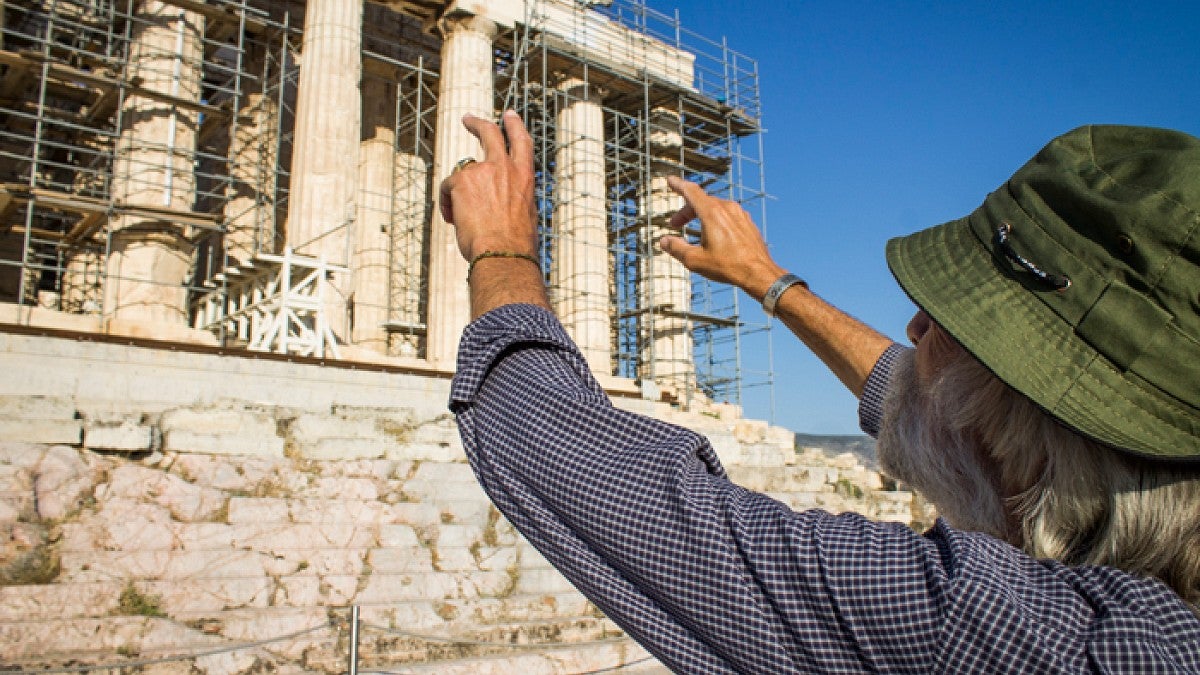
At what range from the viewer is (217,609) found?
5988mm

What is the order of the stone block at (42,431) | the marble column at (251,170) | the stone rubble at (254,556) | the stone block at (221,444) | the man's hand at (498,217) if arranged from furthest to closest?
the marble column at (251,170) < the stone block at (221,444) < the stone block at (42,431) < the stone rubble at (254,556) < the man's hand at (498,217)

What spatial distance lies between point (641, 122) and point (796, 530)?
2385cm

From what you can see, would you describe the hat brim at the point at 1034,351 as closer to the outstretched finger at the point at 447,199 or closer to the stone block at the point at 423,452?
the outstretched finger at the point at 447,199

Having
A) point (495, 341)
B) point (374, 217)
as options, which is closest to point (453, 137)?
point (374, 217)

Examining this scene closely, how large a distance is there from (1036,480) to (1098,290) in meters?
0.25

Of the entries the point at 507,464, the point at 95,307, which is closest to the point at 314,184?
the point at 95,307

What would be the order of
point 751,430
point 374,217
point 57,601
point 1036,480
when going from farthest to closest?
1. point 374,217
2. point 751,430
3. point 57,601
4. point 1036,480

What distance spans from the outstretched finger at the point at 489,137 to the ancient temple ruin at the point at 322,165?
1172 centimetres

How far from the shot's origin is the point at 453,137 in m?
18.3

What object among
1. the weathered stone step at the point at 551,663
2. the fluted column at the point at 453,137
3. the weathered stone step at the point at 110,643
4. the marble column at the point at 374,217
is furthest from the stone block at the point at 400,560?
the marble column at the point at 374,217

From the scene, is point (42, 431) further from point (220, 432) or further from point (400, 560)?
point (400, 560)

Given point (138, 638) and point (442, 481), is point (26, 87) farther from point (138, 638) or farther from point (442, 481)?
point (138, 638)

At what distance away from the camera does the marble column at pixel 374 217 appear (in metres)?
20.1

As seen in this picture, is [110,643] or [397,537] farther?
[397,537]
